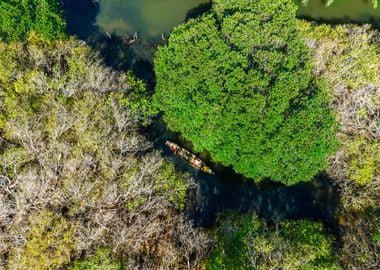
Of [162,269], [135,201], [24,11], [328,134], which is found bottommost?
[162,269]

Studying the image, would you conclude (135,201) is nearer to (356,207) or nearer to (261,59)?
(261,59)

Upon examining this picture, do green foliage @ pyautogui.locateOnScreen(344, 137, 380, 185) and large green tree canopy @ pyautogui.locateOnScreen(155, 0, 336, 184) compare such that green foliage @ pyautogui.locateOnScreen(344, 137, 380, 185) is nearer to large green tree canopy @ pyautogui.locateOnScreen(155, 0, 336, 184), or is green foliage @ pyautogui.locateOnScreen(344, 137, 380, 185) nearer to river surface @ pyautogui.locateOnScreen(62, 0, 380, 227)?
large green tree canopy @ pyautogui.locateOnScreen(155, 0, 336, 184)

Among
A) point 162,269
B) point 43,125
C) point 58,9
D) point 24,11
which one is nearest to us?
point 162,269

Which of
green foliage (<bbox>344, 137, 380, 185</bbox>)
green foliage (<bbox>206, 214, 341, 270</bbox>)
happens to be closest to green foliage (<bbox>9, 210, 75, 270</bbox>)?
green foliage (<bbox>206, 214, 341, 270</bbox>)

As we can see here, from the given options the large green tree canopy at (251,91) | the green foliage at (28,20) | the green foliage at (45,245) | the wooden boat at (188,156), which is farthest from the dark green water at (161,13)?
the green foliage at (45,245)

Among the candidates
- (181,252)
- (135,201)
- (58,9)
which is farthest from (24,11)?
(181,252)

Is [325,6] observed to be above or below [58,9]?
above

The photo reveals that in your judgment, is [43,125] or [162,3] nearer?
[43,125]
